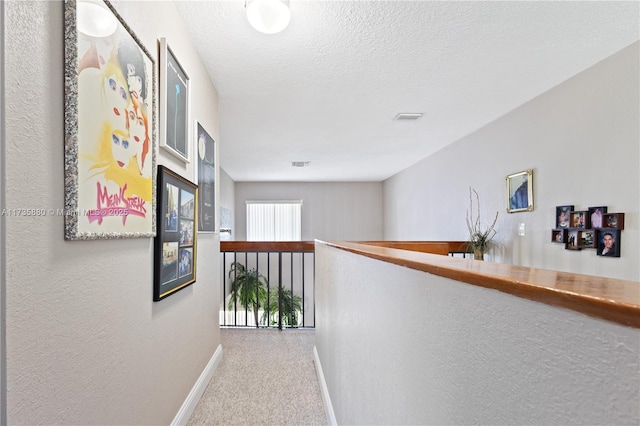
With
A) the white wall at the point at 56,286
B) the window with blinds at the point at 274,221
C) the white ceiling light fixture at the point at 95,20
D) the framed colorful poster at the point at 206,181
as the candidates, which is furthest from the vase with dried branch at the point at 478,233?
the window with blinds at the point at 274,221

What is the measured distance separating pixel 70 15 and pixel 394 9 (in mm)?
1490

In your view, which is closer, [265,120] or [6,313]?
A: [6,313]

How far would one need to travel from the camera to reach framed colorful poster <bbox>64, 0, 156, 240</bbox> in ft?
2.87

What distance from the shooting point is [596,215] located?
2279mm

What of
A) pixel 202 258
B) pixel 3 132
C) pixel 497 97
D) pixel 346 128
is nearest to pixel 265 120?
pixel 346 128

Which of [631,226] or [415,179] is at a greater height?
[415,179]

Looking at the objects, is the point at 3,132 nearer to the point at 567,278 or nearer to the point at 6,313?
the point at 6,313

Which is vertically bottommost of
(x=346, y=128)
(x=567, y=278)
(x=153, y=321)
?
(x=153, y=321)

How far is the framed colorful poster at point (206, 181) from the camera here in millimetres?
2115

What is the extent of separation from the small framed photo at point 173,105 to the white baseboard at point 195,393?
1.33 meters

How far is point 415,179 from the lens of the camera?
5.74 m

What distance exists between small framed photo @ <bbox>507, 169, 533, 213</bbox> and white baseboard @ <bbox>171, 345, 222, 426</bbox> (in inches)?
116

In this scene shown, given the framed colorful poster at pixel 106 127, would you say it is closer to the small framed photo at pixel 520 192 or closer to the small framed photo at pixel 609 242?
the small framed photo at pixel 609 242

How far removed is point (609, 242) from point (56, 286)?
9.67 ft
